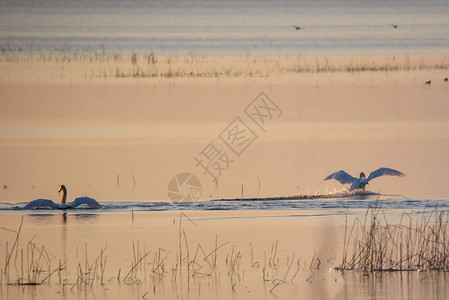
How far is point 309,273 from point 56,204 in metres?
6.53

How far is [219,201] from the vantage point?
19266 mm

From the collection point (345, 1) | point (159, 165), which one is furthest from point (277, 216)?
point (345, 1)

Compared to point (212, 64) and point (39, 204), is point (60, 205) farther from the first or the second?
point (212, 64)

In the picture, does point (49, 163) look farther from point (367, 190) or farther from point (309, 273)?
point (309, 273)

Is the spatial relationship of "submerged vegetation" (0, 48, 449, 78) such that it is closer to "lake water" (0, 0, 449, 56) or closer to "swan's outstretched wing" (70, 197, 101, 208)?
"lake water" (0, 0, 449, 56)

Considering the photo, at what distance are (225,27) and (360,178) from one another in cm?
3247

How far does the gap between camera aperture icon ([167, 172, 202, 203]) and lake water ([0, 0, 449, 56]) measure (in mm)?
19642

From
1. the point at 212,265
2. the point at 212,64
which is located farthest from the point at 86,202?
the point at 212,64

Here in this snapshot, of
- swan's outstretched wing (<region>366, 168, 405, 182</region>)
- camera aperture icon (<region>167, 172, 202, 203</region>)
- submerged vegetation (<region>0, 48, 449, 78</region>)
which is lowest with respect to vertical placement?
camera aperture icon (<region>167, 172, 202, 203</region>)

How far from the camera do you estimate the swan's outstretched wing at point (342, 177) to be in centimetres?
2058

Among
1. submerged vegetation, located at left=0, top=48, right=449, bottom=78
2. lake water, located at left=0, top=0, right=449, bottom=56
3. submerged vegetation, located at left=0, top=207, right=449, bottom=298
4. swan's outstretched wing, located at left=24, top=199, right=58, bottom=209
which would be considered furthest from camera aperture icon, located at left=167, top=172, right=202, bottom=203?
lake water, located at left=0, top=0, right=449, bottom=56

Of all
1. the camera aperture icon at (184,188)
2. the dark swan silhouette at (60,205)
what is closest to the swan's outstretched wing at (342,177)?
the camera aperture icon at (184,188)

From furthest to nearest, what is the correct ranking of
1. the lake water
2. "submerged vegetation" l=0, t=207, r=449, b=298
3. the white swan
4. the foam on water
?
the lake water < the white swan < the foam on water < "submerged vegetation" l=0, t=207, r=449, b=298

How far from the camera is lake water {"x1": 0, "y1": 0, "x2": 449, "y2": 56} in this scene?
41938mm
